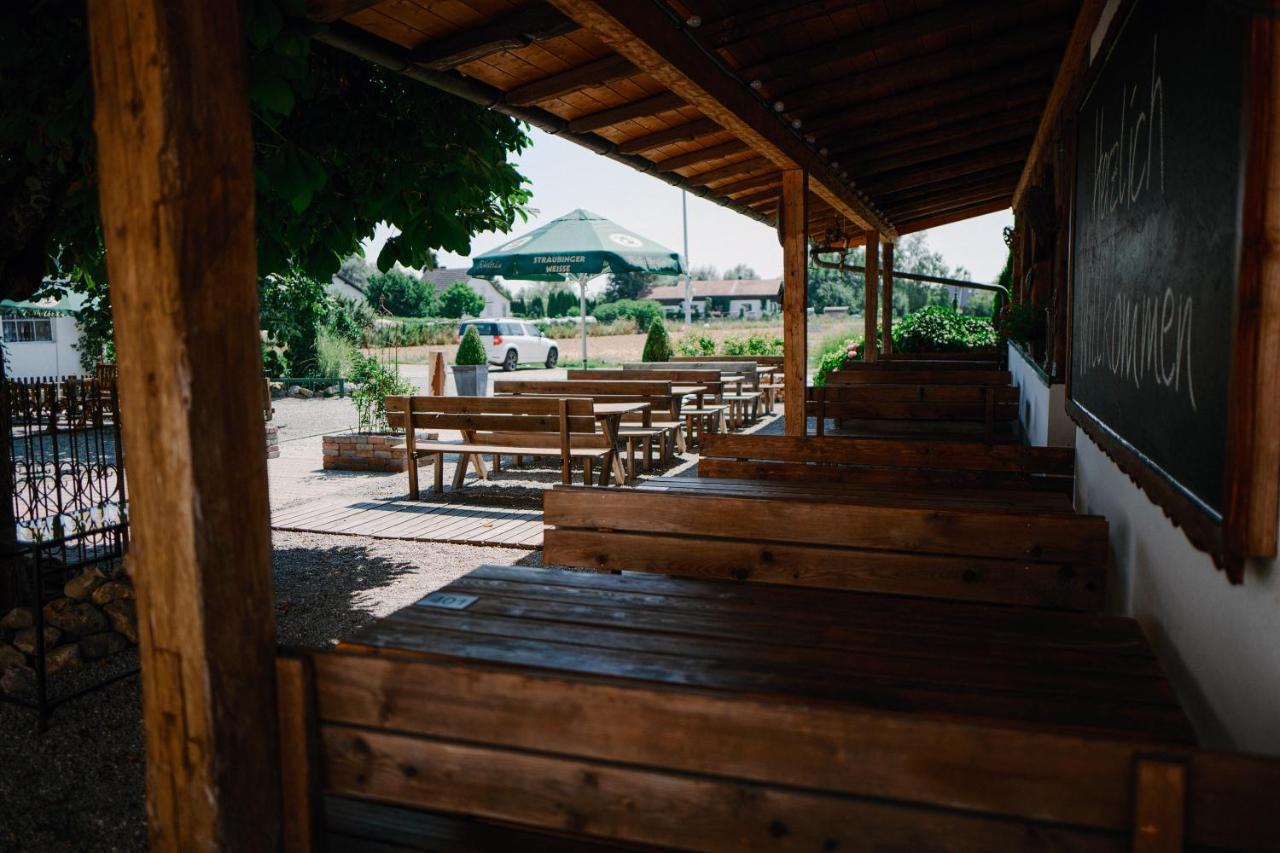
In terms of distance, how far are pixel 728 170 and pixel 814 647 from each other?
6040mm

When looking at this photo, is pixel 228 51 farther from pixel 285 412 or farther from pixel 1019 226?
pixel 285 412

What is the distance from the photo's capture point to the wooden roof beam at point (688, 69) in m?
3.19

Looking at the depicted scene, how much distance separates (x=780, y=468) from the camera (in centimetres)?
462

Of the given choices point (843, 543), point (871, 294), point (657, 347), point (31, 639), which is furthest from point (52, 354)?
point (843, 543)

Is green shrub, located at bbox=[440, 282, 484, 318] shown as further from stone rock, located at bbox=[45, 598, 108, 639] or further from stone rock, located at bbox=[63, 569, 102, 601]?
stone rock, located at bbox=[45, 598, 108, 639]

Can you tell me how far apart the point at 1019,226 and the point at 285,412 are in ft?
40.3

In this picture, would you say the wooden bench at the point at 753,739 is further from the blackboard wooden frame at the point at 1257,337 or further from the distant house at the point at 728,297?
the distant house at the point at 728,297

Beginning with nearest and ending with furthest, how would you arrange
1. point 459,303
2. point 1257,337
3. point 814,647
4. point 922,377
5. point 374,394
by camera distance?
point 1257,337
point 814,647
point 922,377
point 374,394
point 459,303

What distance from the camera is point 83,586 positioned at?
4.48 m

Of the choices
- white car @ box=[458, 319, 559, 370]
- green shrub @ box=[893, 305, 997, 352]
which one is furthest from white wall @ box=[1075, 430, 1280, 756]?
white car @ box=[458, 319, 559, 370]

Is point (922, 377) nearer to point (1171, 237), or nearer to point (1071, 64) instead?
point (1071, 64)

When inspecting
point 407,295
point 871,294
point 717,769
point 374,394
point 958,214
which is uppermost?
point 407,295

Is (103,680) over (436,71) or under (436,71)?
under

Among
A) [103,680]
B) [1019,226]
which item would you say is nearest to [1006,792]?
[103,680]
